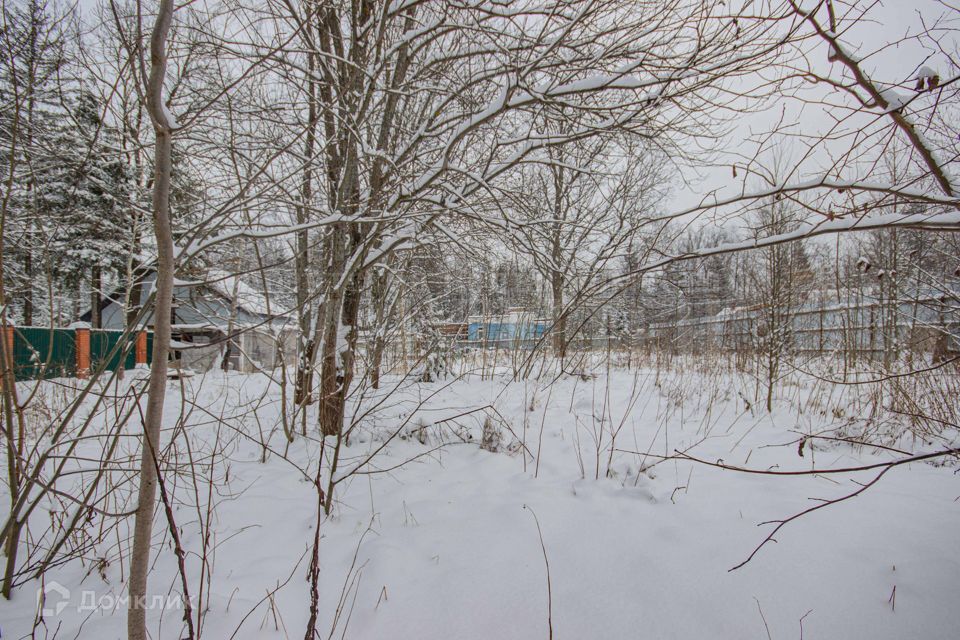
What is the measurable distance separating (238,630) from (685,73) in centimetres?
325

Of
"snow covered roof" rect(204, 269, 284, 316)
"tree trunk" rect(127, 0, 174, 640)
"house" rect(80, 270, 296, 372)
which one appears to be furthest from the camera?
"snow covered roof" rect(204, 269, 284, 316)

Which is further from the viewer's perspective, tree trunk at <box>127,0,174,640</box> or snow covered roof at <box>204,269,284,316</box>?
snow covered roof at <box>204,269,284,316</box>

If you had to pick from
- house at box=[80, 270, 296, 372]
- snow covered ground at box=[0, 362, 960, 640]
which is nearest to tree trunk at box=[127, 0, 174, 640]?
house at box=[80, 270, 296, 372]

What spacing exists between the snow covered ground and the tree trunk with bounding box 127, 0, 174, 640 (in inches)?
7.1

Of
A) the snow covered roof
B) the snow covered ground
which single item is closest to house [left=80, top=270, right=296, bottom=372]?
the snow covered roof

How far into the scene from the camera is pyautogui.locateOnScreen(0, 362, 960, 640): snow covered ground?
4.07ft

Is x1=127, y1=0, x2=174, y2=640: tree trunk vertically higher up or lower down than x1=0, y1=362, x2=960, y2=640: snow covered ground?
higher up

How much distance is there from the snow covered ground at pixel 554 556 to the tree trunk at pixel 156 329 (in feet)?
0.59

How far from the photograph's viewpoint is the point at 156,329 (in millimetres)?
841

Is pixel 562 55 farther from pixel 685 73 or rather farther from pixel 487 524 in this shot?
pixel 487 524

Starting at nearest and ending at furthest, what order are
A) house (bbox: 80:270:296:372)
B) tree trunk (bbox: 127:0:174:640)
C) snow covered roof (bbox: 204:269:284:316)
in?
1. tree trunk (bbox: 127:0:174:640)
2. house (bbox: 80:270:296:372)
3. snow covered roof (bbox: 204:269:284:316)

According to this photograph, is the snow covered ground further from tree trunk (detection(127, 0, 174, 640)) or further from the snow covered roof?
the snow covered roof

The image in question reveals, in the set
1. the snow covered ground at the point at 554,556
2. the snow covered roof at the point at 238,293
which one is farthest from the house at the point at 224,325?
the snow covered ground at the point at 554,556

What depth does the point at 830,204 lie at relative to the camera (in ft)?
4.34
